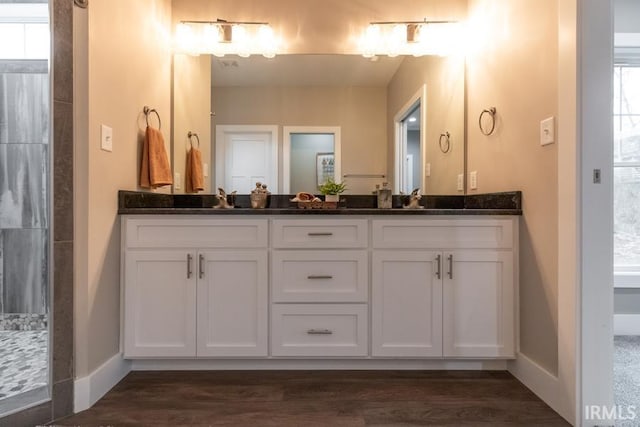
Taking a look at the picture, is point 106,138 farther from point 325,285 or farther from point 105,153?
point 325,285

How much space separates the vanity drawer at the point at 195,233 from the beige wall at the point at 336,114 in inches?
27.9

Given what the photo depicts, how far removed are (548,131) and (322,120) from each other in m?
1.42

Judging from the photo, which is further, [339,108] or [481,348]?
[339,108]

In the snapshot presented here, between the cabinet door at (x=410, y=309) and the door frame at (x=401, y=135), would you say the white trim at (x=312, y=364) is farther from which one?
the door frame at (x=401, y=135)

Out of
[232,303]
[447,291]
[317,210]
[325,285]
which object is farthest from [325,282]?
[447,291]

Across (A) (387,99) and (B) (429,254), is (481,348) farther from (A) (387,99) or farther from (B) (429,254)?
(A) (387,99)

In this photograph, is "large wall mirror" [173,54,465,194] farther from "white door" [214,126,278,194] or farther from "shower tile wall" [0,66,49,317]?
"shower tile wall" [0,66,49,317]

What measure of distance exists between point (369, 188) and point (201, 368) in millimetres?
1548

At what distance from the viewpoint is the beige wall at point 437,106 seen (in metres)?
2.59

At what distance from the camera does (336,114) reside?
2.64 metres

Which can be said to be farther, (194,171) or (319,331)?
(194,171)

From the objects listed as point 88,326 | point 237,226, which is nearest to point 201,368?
point 88,326

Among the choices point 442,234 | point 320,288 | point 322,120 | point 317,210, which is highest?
point 322,120

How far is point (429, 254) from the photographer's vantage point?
196 cm
